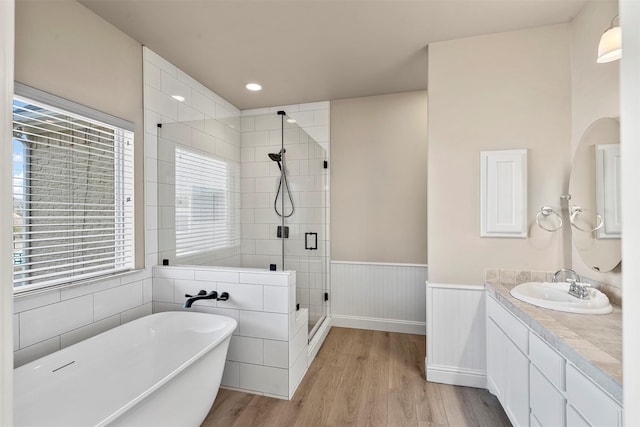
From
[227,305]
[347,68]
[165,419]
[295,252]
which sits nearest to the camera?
[165,419]

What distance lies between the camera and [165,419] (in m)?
1.39

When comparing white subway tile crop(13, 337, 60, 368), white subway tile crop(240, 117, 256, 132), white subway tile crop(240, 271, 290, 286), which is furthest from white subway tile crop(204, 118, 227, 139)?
white subway tile crop(13, 337, 60, 368)

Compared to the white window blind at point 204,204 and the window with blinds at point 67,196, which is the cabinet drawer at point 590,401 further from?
the window with blinds at point 67,196

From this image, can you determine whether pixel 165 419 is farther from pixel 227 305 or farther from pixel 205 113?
pixel 205 113

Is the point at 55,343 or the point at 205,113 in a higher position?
the point at 205,113

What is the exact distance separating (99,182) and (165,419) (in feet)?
4.91

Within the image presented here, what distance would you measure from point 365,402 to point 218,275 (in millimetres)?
1389

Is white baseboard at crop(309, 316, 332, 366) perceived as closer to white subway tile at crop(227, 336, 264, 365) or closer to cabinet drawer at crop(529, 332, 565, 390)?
white subway tile at crop(227, 336, 264, 365)

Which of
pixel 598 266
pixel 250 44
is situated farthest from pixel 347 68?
pixel 598 266

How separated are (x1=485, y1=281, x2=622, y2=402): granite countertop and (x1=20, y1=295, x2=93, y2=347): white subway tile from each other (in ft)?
8.33

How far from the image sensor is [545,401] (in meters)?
1.37

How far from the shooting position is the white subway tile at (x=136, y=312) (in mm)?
2126

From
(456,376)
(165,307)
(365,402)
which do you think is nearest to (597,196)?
(456,376)

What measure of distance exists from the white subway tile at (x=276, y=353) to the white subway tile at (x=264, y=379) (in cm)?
4
